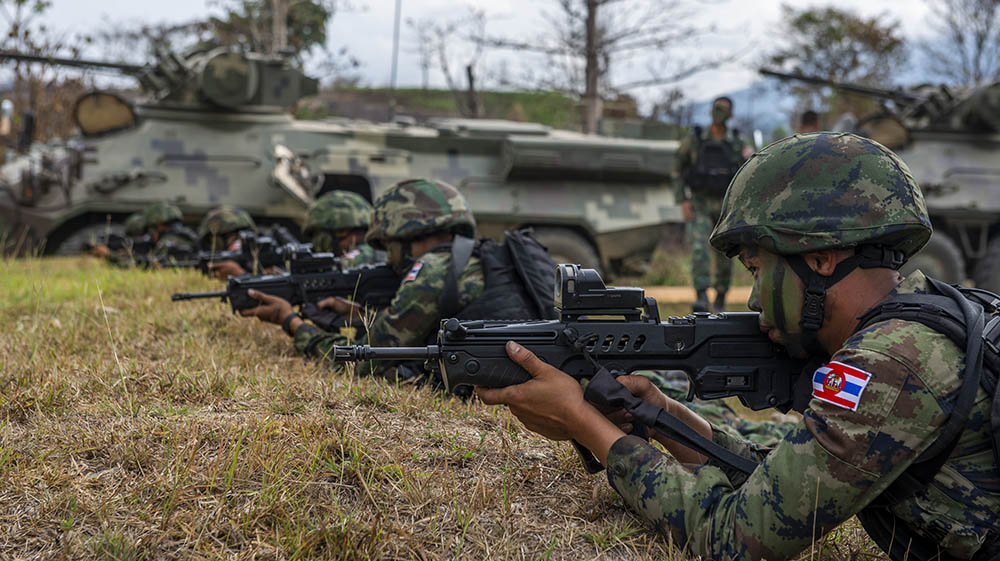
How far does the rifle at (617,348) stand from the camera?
2.33 metres

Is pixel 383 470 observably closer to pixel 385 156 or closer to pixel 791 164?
pixel 791 164

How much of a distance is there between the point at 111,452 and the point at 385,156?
843cm

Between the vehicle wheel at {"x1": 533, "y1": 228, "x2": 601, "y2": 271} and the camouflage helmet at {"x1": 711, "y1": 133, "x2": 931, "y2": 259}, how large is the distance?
8.40 metres

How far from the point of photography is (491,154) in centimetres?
1094

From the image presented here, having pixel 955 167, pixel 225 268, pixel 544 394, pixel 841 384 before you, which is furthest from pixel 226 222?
pixel 955 167

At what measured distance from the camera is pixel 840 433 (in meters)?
1.84

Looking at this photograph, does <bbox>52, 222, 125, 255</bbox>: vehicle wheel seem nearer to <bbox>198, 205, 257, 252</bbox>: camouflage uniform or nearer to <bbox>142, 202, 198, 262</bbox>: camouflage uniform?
<bbox>142, 202, 198, 262</bbox>: camouflage uniform

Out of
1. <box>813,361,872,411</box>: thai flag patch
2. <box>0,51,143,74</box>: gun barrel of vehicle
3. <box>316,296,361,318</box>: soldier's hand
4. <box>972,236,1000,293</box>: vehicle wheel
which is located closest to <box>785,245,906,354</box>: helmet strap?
<box>813,361,872,411</box>: thai flag patch

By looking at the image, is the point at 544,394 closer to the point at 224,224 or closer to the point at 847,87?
the point at 224,224

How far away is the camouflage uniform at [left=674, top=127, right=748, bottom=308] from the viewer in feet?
28.6

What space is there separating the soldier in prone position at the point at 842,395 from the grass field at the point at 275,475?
0.25 metres

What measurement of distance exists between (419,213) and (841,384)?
280 cm

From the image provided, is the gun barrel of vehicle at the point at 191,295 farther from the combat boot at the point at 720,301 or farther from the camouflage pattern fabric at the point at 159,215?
the combat boot at the point at 720,301

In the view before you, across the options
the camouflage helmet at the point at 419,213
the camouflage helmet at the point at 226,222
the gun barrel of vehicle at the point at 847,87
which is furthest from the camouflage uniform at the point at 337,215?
the gun barrel of vehicle at the point at 847,87
